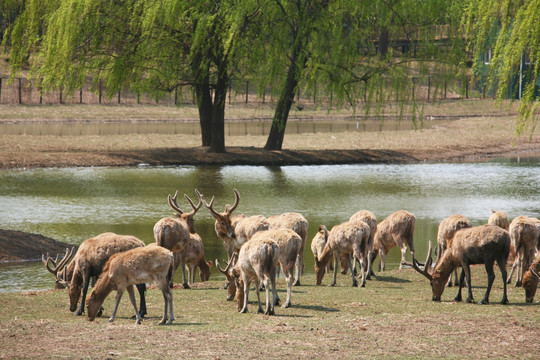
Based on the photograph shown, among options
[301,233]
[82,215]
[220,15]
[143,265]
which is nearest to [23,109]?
[220,15]

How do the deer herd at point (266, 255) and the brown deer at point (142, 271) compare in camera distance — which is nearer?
→ the brown deer at point (142, 271)

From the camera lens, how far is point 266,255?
12594mm

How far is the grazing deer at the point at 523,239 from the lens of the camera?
53.0 ft

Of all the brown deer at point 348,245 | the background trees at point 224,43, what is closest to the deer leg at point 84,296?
the brown deer at point 348,245

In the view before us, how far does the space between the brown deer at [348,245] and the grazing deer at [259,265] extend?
3.38 meters

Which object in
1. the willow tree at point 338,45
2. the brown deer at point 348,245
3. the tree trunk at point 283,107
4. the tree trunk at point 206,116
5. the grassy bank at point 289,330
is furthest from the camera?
the tree trunk at point 206,116

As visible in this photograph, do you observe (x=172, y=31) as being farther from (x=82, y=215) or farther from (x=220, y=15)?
(x=82, y=215)

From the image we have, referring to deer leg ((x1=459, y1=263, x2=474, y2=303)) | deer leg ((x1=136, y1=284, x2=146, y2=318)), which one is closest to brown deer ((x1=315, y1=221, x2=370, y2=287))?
deer leg ((x1=459, y1=263, x2=474, y2=303))

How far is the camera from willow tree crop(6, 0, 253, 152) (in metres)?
34.8

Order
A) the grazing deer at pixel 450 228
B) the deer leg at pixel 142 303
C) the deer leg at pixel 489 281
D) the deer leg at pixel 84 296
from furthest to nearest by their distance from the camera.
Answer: the grazing deer at pixel 450 228
the deer leg at pixel 489 281
the deer leg at pixel 84 296
the deer leg at pixel 142 303

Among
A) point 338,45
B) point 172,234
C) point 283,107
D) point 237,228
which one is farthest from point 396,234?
point 283,107

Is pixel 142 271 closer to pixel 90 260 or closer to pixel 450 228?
pixel 90 260

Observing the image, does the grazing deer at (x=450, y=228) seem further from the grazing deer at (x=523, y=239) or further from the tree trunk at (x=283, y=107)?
the tree trunk at (x=283, y=107)

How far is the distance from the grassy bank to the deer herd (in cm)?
36
